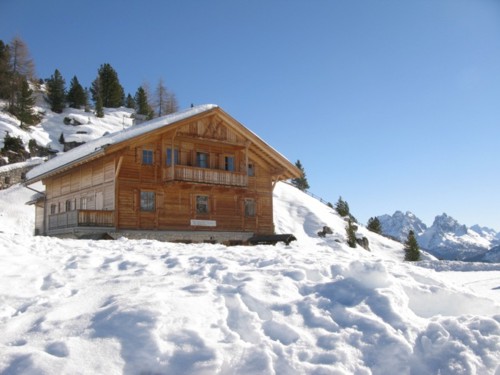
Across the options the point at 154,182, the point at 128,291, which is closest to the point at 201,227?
the point at 154,182

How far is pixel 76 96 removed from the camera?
86375 millimetres

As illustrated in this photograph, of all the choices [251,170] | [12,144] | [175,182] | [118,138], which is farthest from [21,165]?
[175,182]

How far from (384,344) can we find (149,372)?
8.70 feet

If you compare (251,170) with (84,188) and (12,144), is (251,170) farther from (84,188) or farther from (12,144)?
(12,144)

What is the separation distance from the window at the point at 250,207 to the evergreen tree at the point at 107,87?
239 ft

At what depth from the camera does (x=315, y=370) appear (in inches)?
186

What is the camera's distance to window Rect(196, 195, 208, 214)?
26.3m

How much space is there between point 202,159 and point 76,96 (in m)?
68.5

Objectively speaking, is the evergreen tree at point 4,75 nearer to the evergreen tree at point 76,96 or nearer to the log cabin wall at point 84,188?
the evergreen tree at point 76,96

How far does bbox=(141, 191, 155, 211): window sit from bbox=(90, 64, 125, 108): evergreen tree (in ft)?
244

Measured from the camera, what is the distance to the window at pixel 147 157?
24.7 m

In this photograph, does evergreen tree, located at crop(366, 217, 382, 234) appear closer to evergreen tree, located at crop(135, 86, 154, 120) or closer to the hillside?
evergreen tree, located at crop(135, 86, 154, 120)

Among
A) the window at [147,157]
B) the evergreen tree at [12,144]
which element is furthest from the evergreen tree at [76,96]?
the window at [147,157]

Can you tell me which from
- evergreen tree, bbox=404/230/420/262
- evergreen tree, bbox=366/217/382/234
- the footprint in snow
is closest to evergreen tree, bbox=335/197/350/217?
evergreen tree, bbox=366/217/382/234
